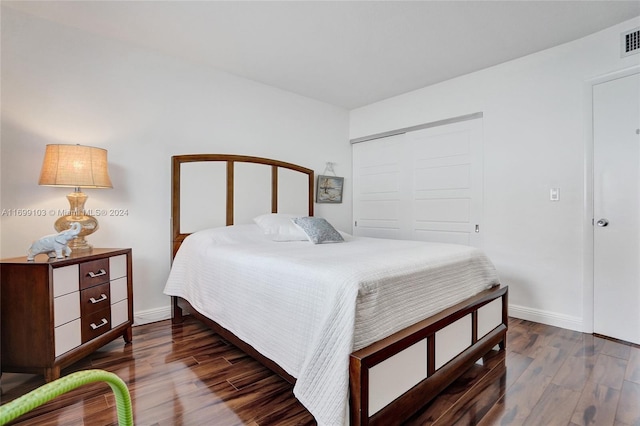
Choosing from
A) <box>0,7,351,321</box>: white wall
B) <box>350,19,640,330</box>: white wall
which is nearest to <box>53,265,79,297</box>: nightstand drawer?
<box>0,7,351,321</box>: white wall

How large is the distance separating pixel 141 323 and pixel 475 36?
151 inches

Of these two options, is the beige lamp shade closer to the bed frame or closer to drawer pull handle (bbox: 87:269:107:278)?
drawer pull handle (bbox: 87:269:107:278)

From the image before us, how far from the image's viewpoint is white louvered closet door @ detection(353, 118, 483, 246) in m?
3.42

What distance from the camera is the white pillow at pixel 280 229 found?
2877 millimetres

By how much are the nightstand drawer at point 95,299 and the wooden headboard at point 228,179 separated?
0.77 metres

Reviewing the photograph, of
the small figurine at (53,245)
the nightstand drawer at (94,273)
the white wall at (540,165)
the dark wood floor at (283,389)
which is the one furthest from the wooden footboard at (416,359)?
the small figurine at (53,245)

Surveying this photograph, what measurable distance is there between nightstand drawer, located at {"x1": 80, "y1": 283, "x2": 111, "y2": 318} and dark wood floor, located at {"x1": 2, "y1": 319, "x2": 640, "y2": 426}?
0.36 m

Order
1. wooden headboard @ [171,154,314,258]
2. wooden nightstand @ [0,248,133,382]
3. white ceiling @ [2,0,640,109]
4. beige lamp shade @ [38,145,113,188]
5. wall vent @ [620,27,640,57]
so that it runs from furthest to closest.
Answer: wooden headboard @ [171,154,314,258] < wall vent @ [620,27,640,57] < white ceiling @ [2,0,640,109] < beige lamp shade @ [38,145,113,188] < wooden nightstand @ [0,248,133,382]

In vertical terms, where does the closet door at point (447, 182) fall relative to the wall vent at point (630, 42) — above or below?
below

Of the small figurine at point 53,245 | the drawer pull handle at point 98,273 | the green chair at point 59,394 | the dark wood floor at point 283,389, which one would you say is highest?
the small figurine at point 53,245

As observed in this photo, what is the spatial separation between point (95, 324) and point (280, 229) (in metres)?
1.53

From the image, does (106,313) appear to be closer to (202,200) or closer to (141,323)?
(141,323)

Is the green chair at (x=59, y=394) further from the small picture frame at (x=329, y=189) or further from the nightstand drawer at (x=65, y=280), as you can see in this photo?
the small picture frame at (x=329, y=189)

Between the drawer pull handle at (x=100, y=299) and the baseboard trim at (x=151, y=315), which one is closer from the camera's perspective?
the drawer pull handle at (x=100, y=299)
